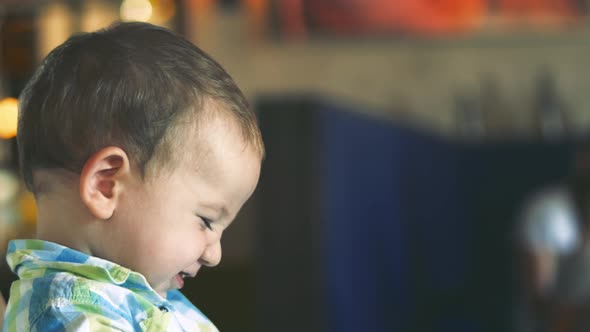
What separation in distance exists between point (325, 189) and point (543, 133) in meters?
4.34

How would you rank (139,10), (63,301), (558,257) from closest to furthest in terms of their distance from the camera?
(63,301)
(558,257)
(139,10)

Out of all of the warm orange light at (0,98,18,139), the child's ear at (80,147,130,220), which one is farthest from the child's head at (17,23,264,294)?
the warm orange light at (0,98,18,139)

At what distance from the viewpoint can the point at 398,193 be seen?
4105 millimetres

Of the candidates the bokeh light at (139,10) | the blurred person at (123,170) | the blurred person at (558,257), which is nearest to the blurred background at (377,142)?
the bokeh light at (139,10)

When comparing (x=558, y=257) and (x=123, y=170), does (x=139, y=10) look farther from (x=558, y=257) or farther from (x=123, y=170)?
(x=123, y=170)

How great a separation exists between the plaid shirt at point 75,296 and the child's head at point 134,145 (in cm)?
2

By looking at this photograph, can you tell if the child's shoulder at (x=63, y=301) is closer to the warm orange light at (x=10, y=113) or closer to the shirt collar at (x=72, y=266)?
the shirt collar at (x=72, y=266)

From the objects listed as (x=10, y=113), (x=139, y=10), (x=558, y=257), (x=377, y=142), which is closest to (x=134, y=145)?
(x=10, y=113)

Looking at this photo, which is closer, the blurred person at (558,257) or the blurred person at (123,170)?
the blurred person at (123,170)

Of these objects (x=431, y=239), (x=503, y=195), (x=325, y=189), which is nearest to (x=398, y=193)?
(x=431, y=239)

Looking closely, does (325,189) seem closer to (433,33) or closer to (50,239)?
(50,239)

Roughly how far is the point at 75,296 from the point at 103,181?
0.08 metres

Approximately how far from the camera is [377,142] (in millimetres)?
→ 3646

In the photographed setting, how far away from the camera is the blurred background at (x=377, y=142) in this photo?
8.21ft
